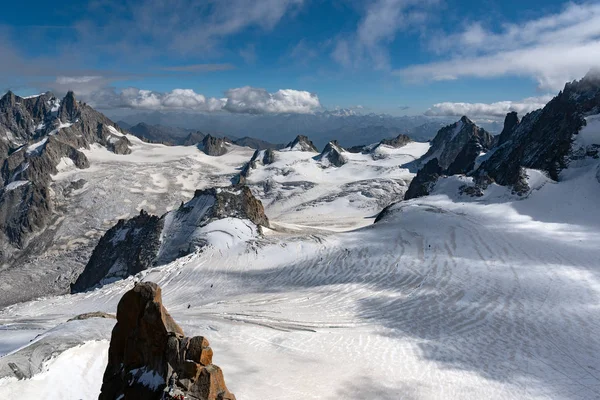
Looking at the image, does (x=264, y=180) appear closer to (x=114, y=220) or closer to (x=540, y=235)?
(x=114, y=220)

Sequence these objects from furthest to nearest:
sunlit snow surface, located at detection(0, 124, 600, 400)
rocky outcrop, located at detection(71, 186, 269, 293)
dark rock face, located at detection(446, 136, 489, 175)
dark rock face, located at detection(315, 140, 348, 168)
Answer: dark rock face, located at detection(315, 140, 348, 168), dark rock face, located at detection(446, 136, 489, 175), rocky outcrop, located at detection(71, 186, 269, 293), sunlit snow surface, located at detection(0, 124, 600, 400)

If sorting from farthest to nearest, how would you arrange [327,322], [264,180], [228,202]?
[264,180]
[228,202]
[327,322]

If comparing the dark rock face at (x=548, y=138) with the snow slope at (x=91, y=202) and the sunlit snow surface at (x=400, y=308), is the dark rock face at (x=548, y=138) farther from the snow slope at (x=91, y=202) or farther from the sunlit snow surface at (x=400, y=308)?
the snow slope at (x=91, y=202)

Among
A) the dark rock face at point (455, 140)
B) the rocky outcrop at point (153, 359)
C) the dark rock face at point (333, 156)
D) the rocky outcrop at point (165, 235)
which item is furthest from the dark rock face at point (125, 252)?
the dark rock face at point (455, 140)

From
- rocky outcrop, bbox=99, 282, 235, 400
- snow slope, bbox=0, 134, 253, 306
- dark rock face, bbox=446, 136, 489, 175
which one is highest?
dark rock face, bbox=446, 136, 489, 175

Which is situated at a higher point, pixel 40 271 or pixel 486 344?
pixel 486 344

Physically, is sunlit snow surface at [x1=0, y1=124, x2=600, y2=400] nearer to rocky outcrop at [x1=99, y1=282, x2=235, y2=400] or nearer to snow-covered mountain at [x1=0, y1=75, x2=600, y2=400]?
snow-covered mountain at [x1=0, y1=75, x2=600, y2=400]

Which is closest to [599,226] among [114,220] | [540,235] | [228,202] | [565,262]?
[540,235]

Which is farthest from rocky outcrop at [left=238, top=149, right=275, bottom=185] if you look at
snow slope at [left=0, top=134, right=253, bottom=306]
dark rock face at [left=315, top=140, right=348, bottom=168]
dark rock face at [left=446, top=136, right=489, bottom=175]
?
dark rock face at [left=446, top=136, right=489, bottom=175]
